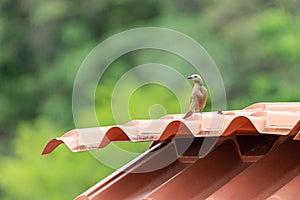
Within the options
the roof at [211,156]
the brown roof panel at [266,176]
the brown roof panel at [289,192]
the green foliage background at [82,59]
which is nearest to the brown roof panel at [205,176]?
the roof at [211,156]

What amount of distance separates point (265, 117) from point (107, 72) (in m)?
12.8

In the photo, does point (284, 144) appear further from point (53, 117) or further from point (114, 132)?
point (53, 117)

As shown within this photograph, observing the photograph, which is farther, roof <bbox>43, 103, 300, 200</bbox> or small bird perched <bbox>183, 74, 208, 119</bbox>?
small bird perched <bbox>183, 74, 208, 119</bbox>

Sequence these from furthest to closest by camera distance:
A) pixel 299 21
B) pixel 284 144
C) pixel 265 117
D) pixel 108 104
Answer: pixel 299 21 → pixel 108 104 → pixel 284 144 → pixel 265 117

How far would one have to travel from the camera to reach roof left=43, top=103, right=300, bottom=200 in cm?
313

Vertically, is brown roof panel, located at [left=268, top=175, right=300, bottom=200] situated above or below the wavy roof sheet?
below

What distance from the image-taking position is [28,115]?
683 inches

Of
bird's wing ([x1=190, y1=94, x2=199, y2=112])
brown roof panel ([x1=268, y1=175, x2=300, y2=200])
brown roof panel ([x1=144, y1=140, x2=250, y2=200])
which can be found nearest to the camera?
A: brown roof panel ([x1=268, y1=175, x2=300, y2=200])

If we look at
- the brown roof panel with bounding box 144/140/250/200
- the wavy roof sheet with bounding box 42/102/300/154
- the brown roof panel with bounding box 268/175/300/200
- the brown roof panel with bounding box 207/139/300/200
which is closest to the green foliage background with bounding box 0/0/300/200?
the brown roof panel with bounding box 144/140/250/200

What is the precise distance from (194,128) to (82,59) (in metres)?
12.7

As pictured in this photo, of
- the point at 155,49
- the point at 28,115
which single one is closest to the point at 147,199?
the point at 155,49

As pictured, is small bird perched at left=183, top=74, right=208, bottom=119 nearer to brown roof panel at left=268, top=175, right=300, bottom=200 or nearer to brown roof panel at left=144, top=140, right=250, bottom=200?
brown roof panel at left=144, top=140, right=250, bottom=200

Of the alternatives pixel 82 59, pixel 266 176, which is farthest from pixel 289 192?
pixel 82 59

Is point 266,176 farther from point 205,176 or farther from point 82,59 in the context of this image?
point 82,59
